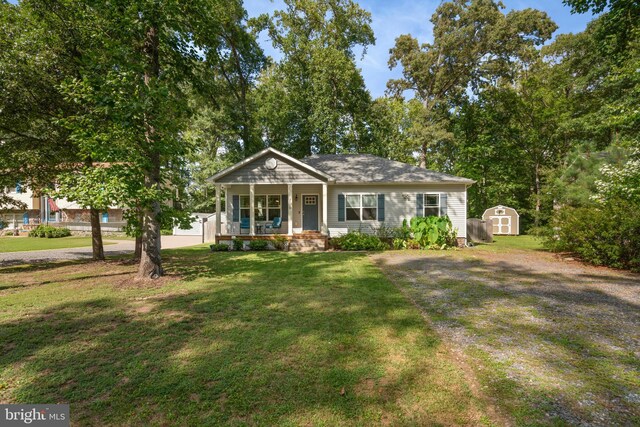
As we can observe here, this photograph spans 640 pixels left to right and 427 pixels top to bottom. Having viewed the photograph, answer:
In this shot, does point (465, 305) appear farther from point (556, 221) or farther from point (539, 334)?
point (556, 221)

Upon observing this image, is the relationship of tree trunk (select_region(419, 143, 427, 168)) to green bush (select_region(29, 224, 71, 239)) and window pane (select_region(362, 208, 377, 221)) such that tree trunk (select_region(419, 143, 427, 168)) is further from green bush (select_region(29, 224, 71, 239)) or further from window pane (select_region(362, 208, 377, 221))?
green bush (select_region(29, 224, 71, 239))

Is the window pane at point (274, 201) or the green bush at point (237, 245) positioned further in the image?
the window pane at point (274, 201)

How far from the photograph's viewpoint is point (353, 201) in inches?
592

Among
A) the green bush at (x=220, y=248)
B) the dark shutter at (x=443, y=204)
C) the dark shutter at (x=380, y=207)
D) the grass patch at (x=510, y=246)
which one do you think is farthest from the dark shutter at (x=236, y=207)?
the grass patch at (x=510, y=246)

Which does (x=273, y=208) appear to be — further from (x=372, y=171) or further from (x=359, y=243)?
(x=372, y=171)

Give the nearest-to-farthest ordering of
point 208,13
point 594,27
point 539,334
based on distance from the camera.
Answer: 1. point 539,334
2. point 208,13
3. point 594,27

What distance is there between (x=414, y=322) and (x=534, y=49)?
28.7m

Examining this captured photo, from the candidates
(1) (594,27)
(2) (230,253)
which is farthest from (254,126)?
(1) (594,27)

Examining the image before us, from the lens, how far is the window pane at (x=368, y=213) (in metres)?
14.9

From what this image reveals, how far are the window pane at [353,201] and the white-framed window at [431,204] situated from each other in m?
3.47

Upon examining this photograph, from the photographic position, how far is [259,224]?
15.4m

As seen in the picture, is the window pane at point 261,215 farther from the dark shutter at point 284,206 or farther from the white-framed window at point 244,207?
the dark shutter at point 284,206

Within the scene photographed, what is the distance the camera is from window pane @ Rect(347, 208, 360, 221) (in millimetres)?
15023

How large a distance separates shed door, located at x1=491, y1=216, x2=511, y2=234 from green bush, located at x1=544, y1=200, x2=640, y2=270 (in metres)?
13.2
